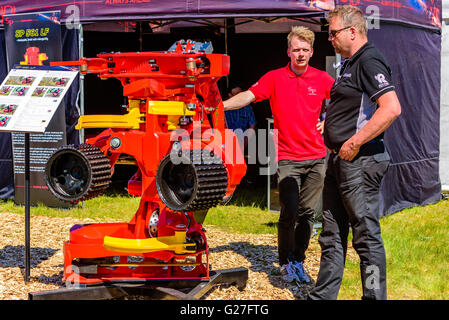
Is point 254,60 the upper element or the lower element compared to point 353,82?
upper

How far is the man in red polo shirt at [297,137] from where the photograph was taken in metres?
4.74

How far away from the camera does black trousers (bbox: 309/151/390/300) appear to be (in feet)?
11.9

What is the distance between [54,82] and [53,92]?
0.35 feet

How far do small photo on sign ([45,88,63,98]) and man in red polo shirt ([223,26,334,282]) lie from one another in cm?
127

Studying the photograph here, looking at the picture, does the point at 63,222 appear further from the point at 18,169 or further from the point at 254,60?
the point at 254,60

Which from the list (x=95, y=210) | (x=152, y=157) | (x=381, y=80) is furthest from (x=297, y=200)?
(x=95, y=210)

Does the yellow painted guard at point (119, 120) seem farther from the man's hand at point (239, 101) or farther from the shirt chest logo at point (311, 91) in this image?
the shirt chest logo at point (311, 91)

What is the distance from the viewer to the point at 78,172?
399cm

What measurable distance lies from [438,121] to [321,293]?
557cm

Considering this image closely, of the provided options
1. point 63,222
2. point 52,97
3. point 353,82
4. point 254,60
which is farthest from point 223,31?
point 353,82

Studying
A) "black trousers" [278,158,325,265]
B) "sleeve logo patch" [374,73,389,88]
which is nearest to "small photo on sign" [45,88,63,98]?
"black trousers" [278,158,325,265]

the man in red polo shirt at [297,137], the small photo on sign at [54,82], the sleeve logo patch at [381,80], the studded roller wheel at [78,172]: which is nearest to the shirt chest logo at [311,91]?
the man in red polo shirt at [297,137]

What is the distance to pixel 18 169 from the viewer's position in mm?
7883
